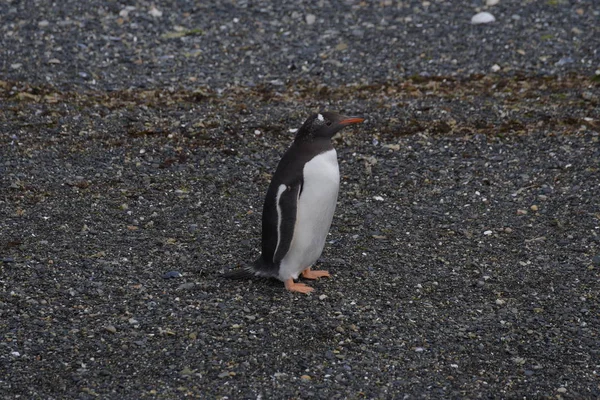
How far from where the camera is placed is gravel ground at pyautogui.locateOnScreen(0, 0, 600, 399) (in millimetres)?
4617

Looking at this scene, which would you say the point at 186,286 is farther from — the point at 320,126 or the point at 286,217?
the point at 320,126

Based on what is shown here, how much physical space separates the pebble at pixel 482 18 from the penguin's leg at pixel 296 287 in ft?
19.8

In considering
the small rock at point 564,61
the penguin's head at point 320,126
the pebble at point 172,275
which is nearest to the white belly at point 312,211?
the penguin's head at point 320,126

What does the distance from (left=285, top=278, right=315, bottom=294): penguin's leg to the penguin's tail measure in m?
0.23

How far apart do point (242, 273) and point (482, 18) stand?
6.17m

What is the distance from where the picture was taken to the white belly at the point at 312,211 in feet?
17.0

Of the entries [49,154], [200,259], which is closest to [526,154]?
[200,259]

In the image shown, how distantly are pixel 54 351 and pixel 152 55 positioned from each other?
18.6 feet

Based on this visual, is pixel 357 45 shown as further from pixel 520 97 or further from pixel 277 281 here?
pixel 277 281

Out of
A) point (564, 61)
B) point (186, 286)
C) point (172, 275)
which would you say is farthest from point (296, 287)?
point (564, 61)

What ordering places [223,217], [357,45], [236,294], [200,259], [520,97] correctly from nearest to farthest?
[236,294] → [200,259] → [223,217] → [520,97] → [357,45]

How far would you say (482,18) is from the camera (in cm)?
1045

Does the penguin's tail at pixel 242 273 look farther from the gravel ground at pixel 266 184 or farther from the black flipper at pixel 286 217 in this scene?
the black flipper at pixel 286 217

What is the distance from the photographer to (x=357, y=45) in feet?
33.0
